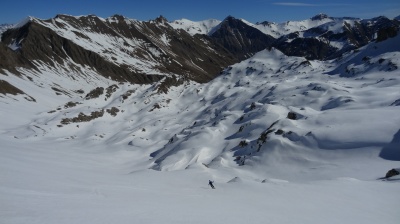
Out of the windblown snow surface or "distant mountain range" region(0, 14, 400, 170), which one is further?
"distant mountain range" region(0, 14, 400, 170)

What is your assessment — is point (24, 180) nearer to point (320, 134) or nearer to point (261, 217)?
point (261, 217)

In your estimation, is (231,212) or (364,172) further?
(364,172)

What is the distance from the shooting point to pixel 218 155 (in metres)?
62.0

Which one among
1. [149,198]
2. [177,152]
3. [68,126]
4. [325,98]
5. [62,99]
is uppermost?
[62,99]

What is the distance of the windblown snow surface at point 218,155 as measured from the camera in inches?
693

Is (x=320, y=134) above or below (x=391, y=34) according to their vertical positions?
below

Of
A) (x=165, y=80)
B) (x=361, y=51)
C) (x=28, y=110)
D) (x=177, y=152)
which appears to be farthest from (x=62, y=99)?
(x=361, y=51)

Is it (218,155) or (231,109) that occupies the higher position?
(231,109)

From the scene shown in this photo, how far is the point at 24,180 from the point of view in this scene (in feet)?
64.2

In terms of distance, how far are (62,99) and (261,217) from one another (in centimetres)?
15065

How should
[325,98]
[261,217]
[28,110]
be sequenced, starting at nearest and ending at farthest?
[261,217] < [325,98] < [28,110]

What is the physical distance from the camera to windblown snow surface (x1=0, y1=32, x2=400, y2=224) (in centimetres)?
1759

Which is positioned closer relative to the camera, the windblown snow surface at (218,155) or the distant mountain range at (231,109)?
the windblown snow surface at (218,155)

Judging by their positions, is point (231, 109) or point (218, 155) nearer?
point (218, 155)
